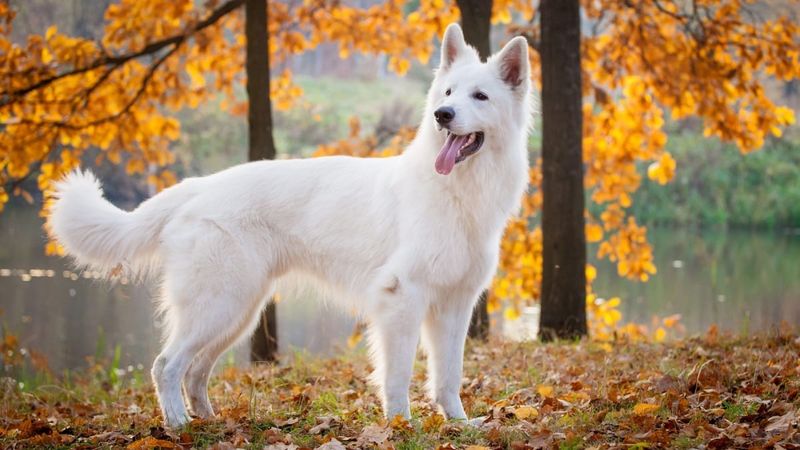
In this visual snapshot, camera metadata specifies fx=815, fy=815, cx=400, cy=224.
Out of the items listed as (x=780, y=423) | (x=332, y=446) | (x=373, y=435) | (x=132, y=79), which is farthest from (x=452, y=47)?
(x=132, y=79)

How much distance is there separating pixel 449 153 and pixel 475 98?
0.34m

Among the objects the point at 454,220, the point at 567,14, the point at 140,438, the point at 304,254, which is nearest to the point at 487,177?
the point at 454,220

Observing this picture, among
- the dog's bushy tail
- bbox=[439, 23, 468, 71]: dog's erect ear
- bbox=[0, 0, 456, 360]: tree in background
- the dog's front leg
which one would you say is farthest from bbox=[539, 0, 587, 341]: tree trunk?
the dog's bushy tail

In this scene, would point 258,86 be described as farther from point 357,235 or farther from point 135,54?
point 357,235

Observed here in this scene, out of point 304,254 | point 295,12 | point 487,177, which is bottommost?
point 304,254

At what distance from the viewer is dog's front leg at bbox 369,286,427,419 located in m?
4.42

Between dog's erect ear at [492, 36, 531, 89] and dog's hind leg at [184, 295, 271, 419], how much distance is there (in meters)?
1.97

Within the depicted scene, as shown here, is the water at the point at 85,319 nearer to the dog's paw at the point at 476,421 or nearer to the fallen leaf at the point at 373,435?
the dog's paw at the point at 476,421

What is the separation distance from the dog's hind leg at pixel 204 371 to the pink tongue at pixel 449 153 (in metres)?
1.46

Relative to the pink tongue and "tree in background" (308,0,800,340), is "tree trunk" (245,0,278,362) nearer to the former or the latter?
Answer: "tree in background" (308,0,800,340)

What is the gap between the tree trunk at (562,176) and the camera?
727cm

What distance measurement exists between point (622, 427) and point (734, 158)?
88.0 ft

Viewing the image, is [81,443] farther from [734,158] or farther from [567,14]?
[734,158]

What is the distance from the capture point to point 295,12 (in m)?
10.9
